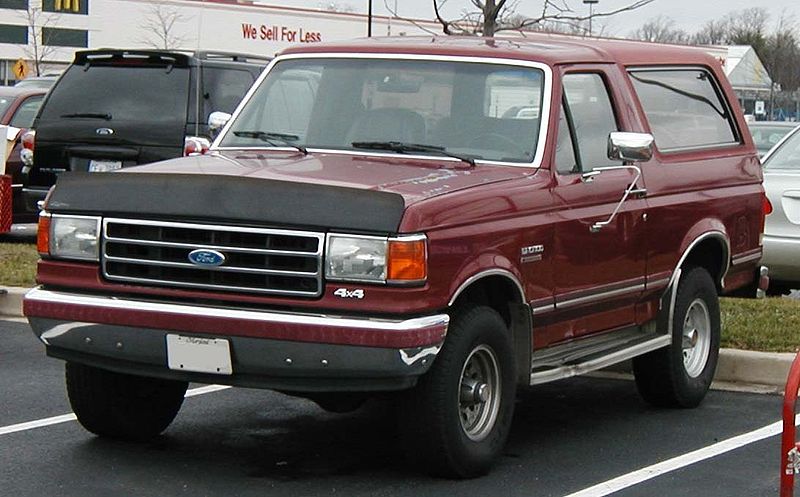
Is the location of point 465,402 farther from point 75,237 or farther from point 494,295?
point 75,237

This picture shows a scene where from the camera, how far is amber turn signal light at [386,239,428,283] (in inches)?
235

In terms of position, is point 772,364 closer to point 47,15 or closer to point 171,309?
point 171,309

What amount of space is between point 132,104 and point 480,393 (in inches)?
280

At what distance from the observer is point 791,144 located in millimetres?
12672

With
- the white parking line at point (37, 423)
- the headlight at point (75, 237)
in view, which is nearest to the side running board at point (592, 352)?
the white parking line at point (37, 423)

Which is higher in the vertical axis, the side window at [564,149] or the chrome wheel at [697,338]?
the side window at [564,149]

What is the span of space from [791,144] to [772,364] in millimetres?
4211

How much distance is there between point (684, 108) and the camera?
8.86 metres

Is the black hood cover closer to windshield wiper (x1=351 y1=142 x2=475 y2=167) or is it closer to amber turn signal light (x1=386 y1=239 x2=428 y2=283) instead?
amber turn signal light (x1=386 y1=239 x2=428 y2=283)

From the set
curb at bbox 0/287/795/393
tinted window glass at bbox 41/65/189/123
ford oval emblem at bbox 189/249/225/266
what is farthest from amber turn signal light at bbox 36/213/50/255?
tinted window glass at bbox 41/65/189/123

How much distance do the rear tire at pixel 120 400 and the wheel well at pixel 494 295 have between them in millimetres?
1427

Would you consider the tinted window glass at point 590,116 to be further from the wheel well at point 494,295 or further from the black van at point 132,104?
the black van at point 132,104

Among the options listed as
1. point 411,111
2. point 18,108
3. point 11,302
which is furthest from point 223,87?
point 411,111

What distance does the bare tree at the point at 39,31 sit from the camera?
2420 inches
